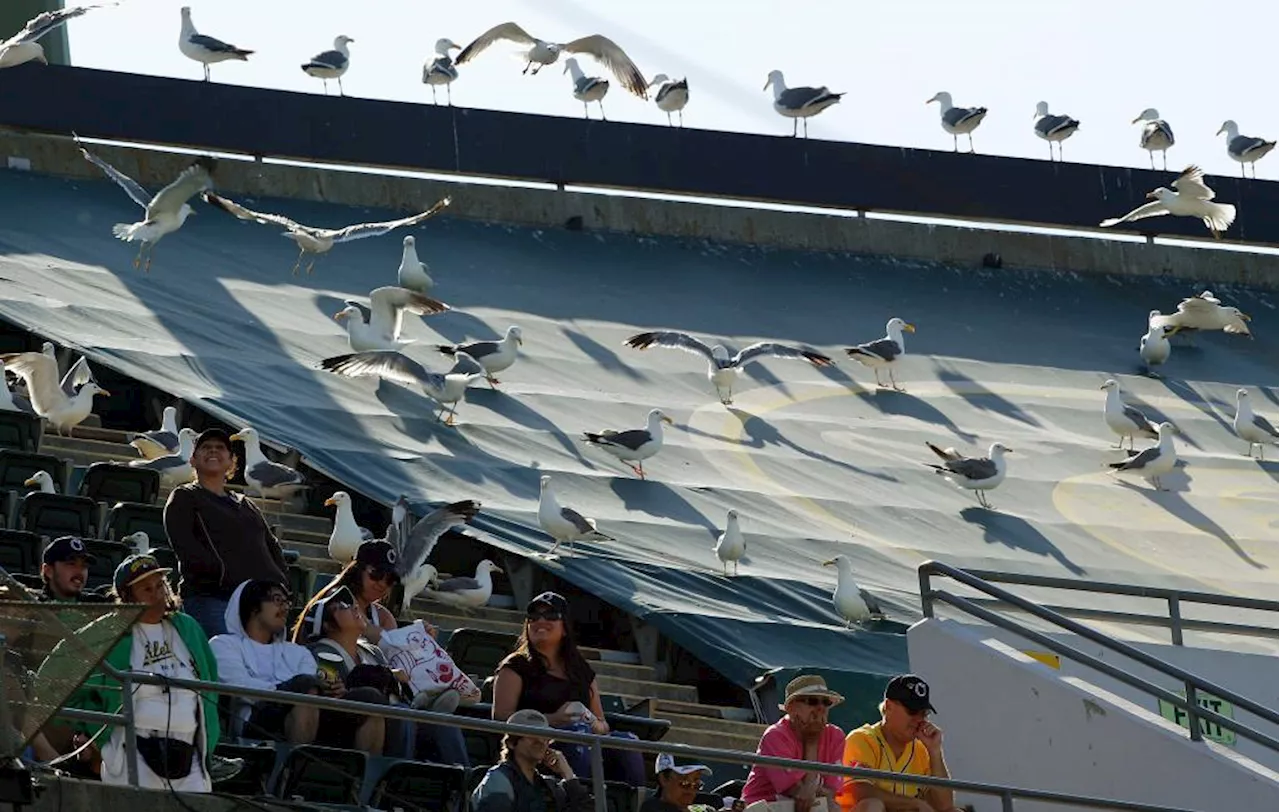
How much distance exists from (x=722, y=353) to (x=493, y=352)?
244 centimetres

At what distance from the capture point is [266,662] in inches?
429

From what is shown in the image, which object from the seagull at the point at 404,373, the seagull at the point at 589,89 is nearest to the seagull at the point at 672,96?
the seagull at the point at 589,89

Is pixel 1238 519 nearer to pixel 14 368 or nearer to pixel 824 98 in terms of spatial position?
pixel 14 368

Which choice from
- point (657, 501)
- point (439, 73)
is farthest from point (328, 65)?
point (657, 501)

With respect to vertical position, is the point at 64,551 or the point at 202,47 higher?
the point at 202,47

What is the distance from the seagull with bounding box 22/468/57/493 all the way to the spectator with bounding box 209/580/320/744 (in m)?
4.34

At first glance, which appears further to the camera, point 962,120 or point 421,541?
point 962,120

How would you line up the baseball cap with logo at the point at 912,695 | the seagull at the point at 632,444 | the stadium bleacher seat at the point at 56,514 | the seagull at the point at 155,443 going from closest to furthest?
the baseball cap with logo at the point at 912,695
the stadium bleacher seat at the point at 56,514
the seagull at the point at 155,443
the seagull at the point at 632,444

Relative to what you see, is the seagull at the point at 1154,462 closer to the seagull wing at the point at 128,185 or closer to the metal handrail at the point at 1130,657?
the seagull wing at the point at 128,185

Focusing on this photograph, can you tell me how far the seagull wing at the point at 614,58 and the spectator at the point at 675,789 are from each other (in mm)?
20247

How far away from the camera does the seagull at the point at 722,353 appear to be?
2400 cm

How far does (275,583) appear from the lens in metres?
11.4

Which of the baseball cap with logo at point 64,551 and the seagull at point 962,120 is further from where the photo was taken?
the seagull at point 962,120

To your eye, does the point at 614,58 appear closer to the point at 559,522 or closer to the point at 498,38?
the point at 498,38
